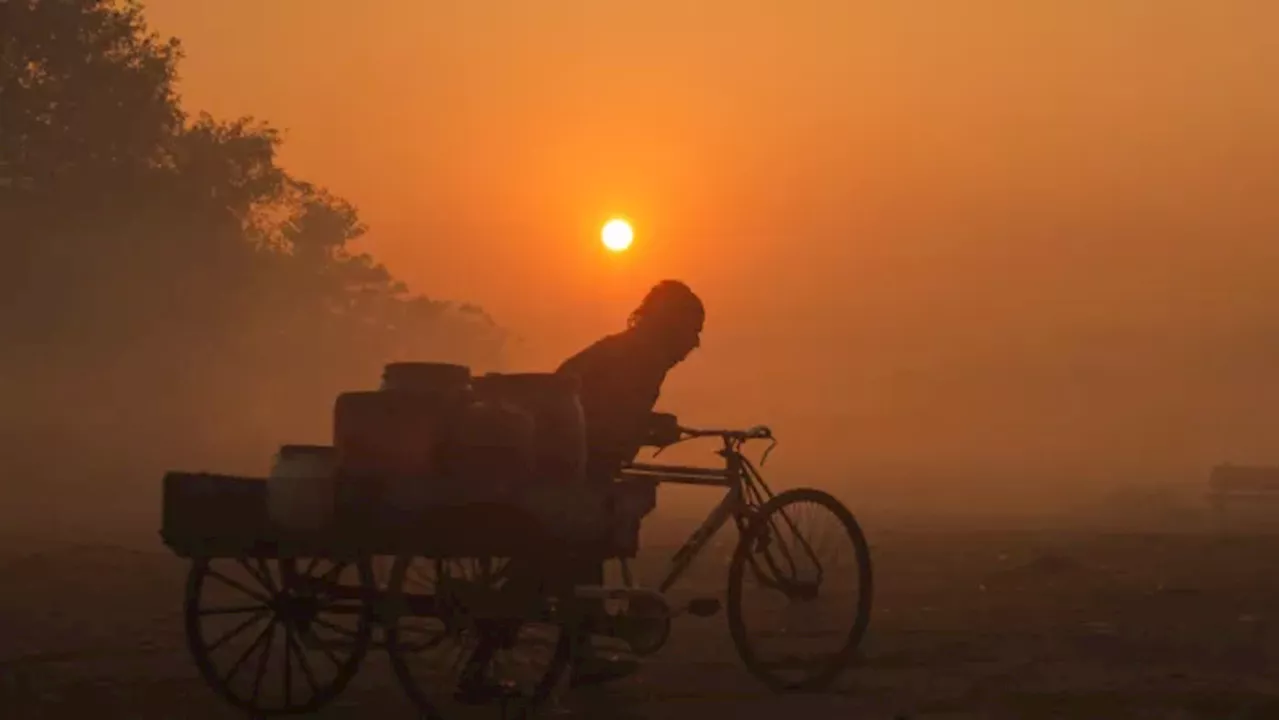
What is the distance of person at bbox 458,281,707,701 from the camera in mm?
9148

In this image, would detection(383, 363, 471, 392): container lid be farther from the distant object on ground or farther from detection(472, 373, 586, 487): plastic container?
the distant object on ground

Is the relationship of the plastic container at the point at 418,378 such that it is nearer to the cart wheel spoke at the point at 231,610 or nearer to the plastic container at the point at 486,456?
the plastic container at the point at 486,456

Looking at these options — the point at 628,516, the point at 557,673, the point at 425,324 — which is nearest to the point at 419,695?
the point at 557,673

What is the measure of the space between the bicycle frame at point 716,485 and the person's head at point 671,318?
2.19 ft

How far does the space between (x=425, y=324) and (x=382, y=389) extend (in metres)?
108

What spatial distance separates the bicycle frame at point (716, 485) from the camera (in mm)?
9438

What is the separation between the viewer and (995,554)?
75.8 ft

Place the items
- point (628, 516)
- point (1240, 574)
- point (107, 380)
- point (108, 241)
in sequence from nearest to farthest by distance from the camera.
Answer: point (628, 516), point (1240, 574), point (108, 241), point (107, 380)

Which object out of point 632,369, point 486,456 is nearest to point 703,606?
point 632,369

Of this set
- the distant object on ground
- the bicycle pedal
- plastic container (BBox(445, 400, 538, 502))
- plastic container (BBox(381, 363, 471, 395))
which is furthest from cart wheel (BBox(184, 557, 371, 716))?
the distant object on ground

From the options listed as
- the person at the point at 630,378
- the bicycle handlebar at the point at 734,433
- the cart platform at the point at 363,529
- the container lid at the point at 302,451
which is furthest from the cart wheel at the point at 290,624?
the bicycle handlebar at the point at 734,433

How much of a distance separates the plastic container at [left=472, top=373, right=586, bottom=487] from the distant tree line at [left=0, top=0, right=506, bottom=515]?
39.6m

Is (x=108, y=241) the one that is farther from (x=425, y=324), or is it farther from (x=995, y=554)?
(x=425, y=324)

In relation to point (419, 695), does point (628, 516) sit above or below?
above
